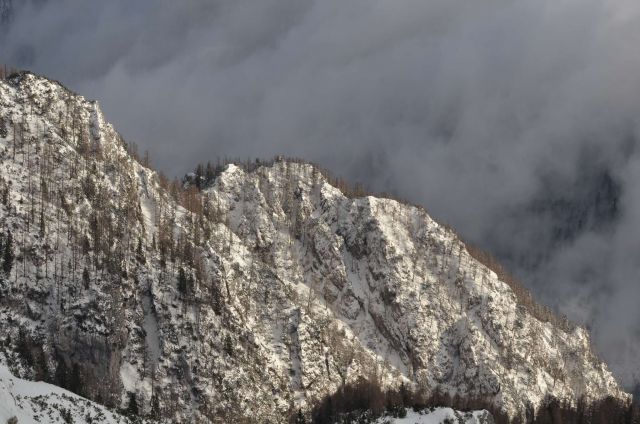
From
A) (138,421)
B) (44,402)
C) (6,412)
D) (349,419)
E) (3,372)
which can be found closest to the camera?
(6,412)

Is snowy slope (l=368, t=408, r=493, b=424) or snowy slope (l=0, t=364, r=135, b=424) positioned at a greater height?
snowy slope (l=368, t=408, r=493, b=424)

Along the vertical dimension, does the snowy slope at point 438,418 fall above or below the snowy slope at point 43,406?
above

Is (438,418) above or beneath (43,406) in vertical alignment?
above

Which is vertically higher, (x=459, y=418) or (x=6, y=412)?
(x=459, y=418)

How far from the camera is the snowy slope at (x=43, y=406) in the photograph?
9250 cm

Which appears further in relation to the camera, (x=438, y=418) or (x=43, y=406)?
(x=438, y=418)

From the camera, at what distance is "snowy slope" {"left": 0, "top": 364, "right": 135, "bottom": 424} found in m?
92.5

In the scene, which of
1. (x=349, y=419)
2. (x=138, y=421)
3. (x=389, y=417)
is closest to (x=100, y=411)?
(x=138, y=421)

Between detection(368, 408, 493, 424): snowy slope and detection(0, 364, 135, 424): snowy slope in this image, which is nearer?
detection(0, 364, 135, 424): snowy slope

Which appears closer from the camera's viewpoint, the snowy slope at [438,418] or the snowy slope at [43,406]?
the snowy slope at [43,406]

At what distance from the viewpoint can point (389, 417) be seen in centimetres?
15925

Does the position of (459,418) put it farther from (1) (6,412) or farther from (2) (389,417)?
(1) (6,412)

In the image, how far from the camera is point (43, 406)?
103 meters

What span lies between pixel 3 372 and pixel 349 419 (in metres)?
104
